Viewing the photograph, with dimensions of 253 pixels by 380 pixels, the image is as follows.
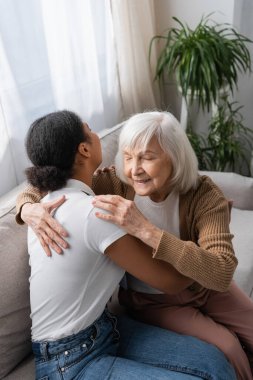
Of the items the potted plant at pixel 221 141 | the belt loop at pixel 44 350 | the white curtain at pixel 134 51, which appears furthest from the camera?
the potted plant at pixel 221 141

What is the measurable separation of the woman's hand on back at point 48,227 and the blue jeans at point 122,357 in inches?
10.8

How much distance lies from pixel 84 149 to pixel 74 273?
1.16 ft

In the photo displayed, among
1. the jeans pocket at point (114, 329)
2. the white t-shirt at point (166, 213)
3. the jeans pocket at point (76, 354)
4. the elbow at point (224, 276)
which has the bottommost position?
the jeans pocket at point (114, 329)

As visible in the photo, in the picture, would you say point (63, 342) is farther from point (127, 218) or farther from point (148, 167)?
point (148, 167)

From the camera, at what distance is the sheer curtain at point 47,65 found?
174 cm

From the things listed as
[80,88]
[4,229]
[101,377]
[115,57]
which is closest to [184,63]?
[115,57]

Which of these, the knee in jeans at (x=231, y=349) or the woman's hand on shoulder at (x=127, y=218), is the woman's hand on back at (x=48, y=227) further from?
Answer: the knee in jeans at (x=231, y=349)

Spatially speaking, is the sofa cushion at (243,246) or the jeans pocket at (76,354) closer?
the jeans pocket at (76,354)

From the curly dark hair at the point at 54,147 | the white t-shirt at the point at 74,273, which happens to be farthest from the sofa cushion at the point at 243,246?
the curly dark hair at the point at 54,147

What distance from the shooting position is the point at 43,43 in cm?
192

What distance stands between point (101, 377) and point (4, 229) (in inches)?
22.9

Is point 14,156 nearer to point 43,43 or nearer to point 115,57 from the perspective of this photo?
point 43,43

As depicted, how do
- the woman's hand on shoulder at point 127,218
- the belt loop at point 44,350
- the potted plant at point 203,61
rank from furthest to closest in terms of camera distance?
the potted plant at point 203,61, the belt loop at point 44,350, the woman's hand on shoulder at point 127,218

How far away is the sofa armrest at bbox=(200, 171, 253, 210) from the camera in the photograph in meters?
2.12
